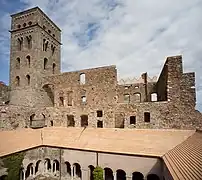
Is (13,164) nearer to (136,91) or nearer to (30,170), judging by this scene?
(30,170)

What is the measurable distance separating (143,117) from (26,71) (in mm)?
16040

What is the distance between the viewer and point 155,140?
12.2m

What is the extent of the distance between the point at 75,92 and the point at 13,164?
31.6 feet

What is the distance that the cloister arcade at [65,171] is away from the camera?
40.8ft

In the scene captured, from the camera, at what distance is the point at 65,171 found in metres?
13.3

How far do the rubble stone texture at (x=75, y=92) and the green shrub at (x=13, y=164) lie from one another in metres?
4.91

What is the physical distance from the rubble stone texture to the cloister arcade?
13.2 feet

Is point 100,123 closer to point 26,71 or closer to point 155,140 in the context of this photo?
point 155,140

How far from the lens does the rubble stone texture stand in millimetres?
14195

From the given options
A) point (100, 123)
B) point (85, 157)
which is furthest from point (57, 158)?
point (100, 123)

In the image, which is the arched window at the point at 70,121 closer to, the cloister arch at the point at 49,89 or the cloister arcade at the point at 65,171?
the cloister arcade at the point at 65,171

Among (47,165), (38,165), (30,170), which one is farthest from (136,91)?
(30,170)

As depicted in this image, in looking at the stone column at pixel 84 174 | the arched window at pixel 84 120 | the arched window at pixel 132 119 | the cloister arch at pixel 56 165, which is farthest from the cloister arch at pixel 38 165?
the arched window at pixel 132 119

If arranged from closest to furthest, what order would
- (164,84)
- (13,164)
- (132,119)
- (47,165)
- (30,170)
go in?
(13,164), (30,170), (47,165), (132,119), (164,84)
